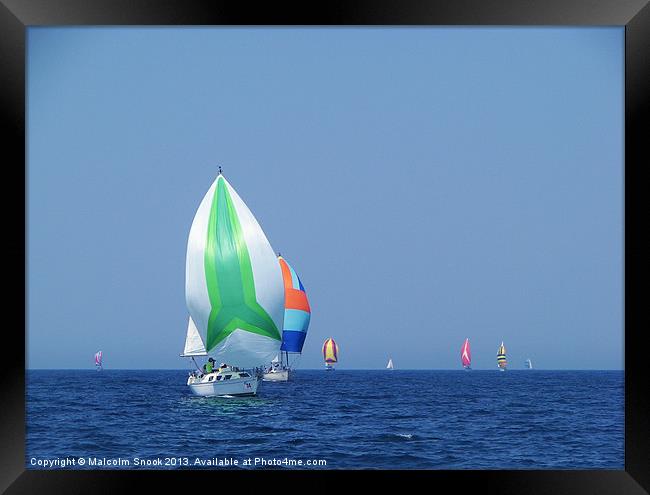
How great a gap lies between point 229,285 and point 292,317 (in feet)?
67.4

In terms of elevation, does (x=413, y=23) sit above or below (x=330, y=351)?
above

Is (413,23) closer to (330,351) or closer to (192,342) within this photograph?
(192,342)

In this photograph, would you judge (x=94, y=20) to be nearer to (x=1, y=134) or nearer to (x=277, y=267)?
(x=1, y=134)

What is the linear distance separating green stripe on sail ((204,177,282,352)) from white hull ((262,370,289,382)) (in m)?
21.7

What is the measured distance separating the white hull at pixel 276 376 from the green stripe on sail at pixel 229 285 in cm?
2170

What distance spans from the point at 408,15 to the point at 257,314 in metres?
18.9

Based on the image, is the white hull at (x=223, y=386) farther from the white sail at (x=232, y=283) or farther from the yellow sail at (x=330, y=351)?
the yellow sail at (x=330, y=351)

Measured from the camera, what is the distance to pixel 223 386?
94.3 ft

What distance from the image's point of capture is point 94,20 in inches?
289

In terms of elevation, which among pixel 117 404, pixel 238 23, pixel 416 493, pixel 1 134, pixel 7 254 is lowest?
pixel 117 404

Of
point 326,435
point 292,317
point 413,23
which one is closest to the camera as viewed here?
point 413,23

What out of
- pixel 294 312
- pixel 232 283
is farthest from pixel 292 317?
pixel 232 283

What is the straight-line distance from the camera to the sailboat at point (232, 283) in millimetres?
25312

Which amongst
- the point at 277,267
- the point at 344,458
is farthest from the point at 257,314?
the point at 344,458
